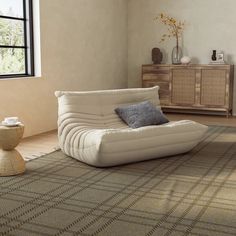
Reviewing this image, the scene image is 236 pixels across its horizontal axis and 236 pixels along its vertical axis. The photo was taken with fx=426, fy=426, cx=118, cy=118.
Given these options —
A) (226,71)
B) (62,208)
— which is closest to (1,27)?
(62,208)

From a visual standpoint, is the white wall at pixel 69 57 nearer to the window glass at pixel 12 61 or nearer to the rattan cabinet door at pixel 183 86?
the window glass at pixel 12 61

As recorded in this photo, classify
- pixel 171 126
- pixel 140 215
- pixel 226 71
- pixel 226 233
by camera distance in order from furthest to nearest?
pixel 226 71 < pixel 171 126 < pixel 140 215 < pixel 226 233

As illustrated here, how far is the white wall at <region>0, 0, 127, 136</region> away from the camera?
5.19 metres

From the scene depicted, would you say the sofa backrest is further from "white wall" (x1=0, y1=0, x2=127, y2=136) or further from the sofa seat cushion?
"white wall" (x1=0, y1=0, x2=127, y2=136)

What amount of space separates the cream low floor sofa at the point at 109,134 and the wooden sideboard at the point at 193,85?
243cm

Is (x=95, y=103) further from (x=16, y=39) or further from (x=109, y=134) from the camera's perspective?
(x=16, y=39)

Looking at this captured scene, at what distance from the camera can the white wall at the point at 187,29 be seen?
6778 mm

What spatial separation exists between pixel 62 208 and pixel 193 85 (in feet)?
14.6

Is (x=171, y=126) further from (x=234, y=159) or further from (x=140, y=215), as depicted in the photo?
(x=140, y=215)

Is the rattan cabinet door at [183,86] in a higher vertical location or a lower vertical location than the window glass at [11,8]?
lower

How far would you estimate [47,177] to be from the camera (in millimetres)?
3404

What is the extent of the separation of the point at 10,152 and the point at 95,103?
41.8 inches

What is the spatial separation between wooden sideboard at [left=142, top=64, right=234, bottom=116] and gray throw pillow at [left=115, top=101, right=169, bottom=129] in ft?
8.35

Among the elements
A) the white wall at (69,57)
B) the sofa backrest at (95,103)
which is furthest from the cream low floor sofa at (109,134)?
the white wall at (69,57)
